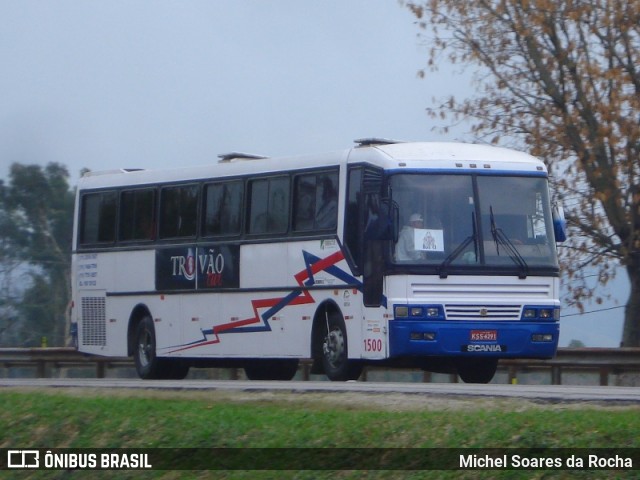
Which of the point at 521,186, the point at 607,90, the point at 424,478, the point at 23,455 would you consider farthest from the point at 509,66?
the point at 424,478

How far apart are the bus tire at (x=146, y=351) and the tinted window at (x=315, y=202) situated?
4.01 metres

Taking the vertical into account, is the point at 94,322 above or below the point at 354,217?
below

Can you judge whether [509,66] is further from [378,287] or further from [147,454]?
[147,454]

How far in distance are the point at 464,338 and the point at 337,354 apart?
1.84 m

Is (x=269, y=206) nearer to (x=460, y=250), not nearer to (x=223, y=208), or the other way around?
(x=223, y=208)

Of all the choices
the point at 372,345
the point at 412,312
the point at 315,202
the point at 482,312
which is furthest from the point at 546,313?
the point at 315,202

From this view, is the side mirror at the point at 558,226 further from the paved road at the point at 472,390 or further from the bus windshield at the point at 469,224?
the paved road at the point at 472,390

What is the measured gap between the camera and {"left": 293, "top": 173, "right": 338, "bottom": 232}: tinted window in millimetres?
19312

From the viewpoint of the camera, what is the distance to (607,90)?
2436 cm

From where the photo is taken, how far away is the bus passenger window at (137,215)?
23.0m

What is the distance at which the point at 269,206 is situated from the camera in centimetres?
2061

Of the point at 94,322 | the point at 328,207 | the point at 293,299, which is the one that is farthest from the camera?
the point at 94,322

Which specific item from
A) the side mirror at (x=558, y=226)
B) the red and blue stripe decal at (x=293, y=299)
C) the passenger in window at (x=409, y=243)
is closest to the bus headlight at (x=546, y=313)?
the side mirror at (x=558, y=226)

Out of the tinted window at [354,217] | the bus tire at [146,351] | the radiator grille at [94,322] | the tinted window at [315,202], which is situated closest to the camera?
the tinted window at [354,217]
